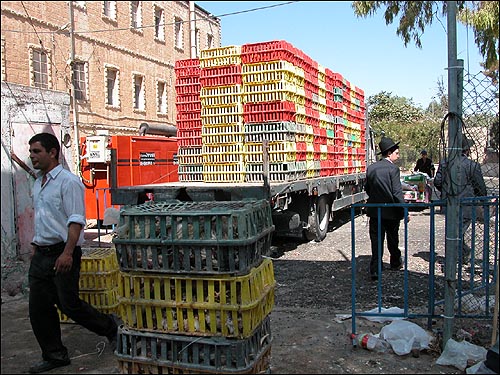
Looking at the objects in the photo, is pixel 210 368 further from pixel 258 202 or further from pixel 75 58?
pixel 75 58

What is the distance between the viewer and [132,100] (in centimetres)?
1927

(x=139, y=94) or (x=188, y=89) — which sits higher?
(x=139, y=94)

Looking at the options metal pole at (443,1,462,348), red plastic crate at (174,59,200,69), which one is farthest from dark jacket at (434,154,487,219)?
red plastic crate at (174,59,200,69)

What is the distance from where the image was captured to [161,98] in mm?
21141

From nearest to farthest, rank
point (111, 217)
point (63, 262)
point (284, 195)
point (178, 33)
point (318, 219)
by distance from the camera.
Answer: point (63, 262)
point (284, 195)
point (111, 217)
point (318, 219)
point (178, 33)

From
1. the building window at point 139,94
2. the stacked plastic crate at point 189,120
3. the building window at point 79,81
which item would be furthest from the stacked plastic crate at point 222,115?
the building window at point 139,94

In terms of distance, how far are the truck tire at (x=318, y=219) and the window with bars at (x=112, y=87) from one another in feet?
36.2

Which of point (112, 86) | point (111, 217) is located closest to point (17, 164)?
point (111, 217)

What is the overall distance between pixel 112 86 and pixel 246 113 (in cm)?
1191

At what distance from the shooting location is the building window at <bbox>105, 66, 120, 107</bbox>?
17.6 meters

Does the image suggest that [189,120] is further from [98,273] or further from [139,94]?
[139,94]

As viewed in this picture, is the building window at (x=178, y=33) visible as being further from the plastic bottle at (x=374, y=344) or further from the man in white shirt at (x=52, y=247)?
the plastic bottle at (x=374, y=344)

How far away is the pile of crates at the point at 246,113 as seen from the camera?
7.63 m

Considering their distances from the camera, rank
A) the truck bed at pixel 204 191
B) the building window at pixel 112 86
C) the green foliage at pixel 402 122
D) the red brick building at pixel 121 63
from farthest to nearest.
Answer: the green foliage at pixel 402 122 < the building window at pixel 112 86 < the red brick building at pixel 121 63 < the truck bed at pixel 204 191
